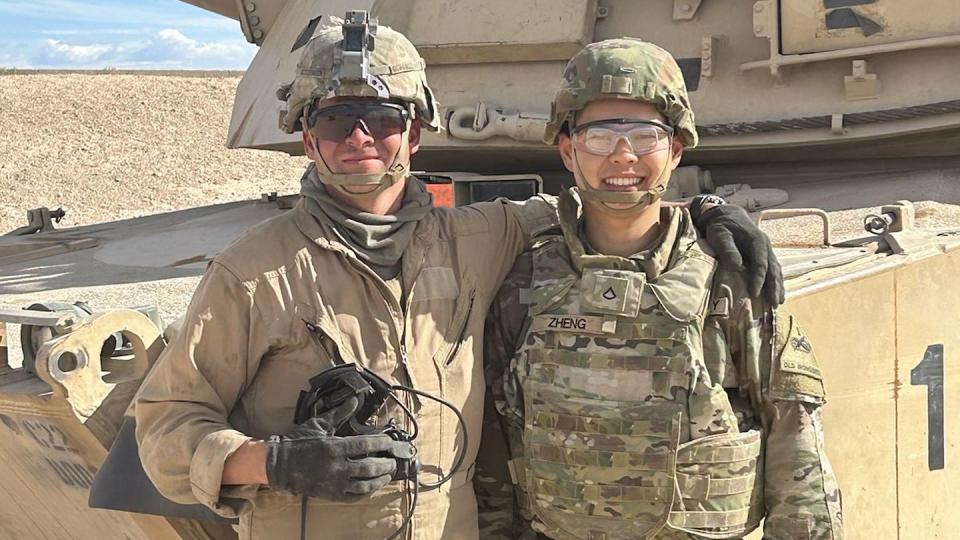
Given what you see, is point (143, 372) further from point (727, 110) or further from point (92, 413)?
point (727, 110)

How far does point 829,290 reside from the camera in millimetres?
3033

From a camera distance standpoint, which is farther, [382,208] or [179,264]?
[179,264]

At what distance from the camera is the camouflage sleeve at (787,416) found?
2305 mm

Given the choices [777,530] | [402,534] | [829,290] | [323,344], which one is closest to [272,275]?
[323,344]

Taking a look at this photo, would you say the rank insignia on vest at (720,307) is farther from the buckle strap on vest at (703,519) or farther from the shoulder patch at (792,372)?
the buckle strap on vest at (703,519)

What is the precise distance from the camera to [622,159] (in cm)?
237

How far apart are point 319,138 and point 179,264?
291 cm

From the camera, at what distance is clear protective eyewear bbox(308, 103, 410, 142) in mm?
2305

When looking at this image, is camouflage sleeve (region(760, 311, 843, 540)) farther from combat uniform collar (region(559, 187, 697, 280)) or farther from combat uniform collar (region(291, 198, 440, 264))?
combat uniform collar (region(291, 198, 440, 264))

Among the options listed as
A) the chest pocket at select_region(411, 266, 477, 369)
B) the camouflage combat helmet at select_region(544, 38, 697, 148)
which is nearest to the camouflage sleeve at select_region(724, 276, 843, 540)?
the camouflage combat helmet at select_region(544, 38, 697, 148)

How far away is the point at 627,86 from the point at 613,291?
44 cm

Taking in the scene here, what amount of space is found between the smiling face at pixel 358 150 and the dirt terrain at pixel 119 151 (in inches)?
631

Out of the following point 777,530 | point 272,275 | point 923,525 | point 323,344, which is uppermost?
point 272,275

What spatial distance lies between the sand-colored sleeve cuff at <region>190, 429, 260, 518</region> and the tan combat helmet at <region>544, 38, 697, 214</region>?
3.03 feet
